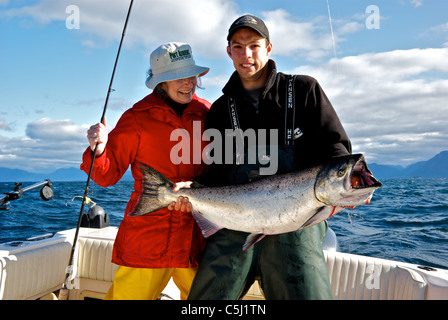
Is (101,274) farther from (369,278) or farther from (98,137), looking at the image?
(369,278)

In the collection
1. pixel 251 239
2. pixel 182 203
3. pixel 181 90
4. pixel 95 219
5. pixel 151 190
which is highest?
pixel 181 90

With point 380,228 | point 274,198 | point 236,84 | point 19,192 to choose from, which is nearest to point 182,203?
point 274,198

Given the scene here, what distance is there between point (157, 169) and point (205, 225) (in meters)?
0.80

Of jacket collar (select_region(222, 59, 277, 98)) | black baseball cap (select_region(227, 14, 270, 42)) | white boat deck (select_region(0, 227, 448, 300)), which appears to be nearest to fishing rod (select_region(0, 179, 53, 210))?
white boat deck (select_region(0, 227, 448, 300))

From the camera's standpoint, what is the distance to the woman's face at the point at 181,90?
4.00 metres

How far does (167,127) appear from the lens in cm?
391

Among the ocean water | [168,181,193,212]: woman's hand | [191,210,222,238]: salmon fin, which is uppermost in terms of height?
[168,181,193,212]: woman's hand

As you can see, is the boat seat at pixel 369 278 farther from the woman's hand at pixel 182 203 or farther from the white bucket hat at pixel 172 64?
the white bucket hat at pixel 172 64

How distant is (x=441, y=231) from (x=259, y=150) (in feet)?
57.2

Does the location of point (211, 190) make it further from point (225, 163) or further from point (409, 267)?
point (409, 267)

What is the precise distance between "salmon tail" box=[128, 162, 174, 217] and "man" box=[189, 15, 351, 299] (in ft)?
1.58

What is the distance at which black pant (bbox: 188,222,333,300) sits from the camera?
3213 mm

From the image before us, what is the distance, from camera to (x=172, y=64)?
13.1 feet

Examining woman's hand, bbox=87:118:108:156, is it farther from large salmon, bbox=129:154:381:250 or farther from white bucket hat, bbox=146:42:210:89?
white bucket hat, bbox=146:42:210:89
